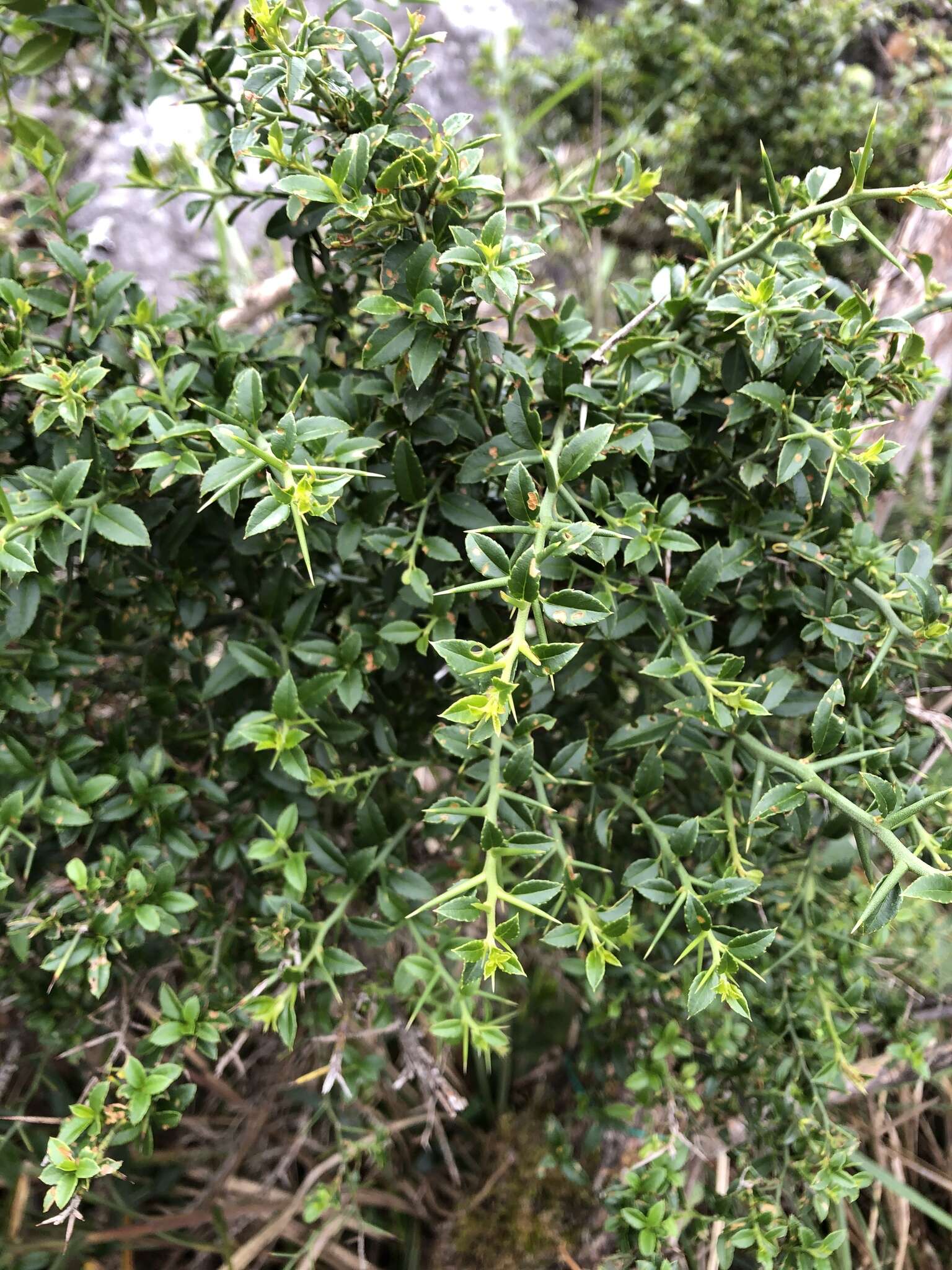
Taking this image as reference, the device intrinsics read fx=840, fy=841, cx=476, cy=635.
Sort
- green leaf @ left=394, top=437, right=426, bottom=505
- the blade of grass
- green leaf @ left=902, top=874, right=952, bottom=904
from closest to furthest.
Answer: green leaf @ left=902, top=874, right=952, bottom=904, green leaf @ left=394, top=437, right=426, bottom=505, the blade of grass

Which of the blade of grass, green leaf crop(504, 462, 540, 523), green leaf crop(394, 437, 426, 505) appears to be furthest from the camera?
the blade of grass

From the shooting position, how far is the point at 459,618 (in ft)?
3.22

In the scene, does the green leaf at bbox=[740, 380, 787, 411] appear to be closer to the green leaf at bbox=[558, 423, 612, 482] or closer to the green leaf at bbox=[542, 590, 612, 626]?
the green leaf at bbox=[558, 423, 612, 482]

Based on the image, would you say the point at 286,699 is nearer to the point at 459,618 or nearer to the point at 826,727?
the point at 459,618

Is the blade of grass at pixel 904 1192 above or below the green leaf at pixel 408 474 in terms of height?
below

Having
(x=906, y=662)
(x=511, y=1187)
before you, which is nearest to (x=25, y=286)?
(x=906, y=662)

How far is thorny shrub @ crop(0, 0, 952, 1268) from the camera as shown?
0.77 m

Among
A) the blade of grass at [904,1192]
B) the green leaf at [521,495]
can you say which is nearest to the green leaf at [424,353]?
the green leaf at [521,495]

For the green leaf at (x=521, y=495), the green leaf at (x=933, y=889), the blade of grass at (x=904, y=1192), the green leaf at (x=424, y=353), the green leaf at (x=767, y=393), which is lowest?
the blade of grass at (x=904, y=1192)

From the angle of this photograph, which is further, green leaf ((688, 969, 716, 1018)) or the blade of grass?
the blade of grass

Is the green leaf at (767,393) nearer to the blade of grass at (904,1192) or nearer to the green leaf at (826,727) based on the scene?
the green leaf at (826,727)

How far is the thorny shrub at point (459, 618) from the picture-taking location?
77cm

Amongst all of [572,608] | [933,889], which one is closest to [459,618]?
[572,608]

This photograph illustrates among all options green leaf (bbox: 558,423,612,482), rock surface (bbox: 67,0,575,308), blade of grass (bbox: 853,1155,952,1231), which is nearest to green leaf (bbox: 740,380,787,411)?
green leaf (bbox: 558,423,612,482)
